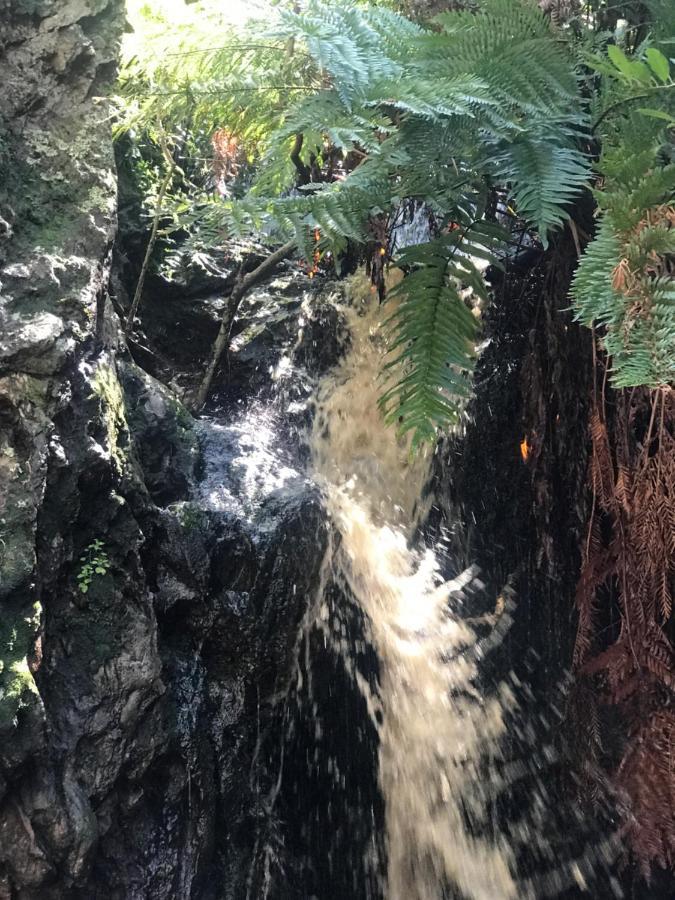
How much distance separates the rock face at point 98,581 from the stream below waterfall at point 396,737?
0.11 meters

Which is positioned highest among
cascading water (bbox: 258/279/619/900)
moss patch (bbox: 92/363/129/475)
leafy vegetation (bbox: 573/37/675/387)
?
moss patch (bbox: 92/363/129/475)

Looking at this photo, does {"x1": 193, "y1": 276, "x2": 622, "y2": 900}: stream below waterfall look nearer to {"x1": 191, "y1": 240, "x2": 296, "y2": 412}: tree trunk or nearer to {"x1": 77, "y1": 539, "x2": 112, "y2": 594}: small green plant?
{"x1": 191, "y1": 240, "x2": 296, "y2": 412}: tree trunk

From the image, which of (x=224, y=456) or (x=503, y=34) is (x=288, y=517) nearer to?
(x=224, y=456)

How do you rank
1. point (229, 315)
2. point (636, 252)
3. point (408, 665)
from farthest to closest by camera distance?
point (229, 315) → point (408, 665) → point (636, 252)

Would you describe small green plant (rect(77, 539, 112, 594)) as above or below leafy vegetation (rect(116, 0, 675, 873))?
below

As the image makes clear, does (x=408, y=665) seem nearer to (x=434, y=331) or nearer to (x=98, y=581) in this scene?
(x=98, y=581)

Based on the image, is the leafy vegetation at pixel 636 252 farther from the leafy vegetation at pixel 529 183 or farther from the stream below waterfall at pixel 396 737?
the stream below waterfall at pixel 396 737

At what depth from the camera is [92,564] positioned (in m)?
1.92

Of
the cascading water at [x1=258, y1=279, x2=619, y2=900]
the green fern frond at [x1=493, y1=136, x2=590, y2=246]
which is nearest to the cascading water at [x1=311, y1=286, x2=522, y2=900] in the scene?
the cascading water at [x1=258, y1=279, x2=619, y2=900]

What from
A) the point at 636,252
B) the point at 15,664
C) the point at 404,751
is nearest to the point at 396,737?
the point at 404,751

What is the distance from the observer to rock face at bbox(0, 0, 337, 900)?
163 cm

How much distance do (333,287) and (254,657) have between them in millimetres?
2325

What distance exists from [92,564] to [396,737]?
144 centimetres

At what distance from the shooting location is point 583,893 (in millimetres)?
2188
